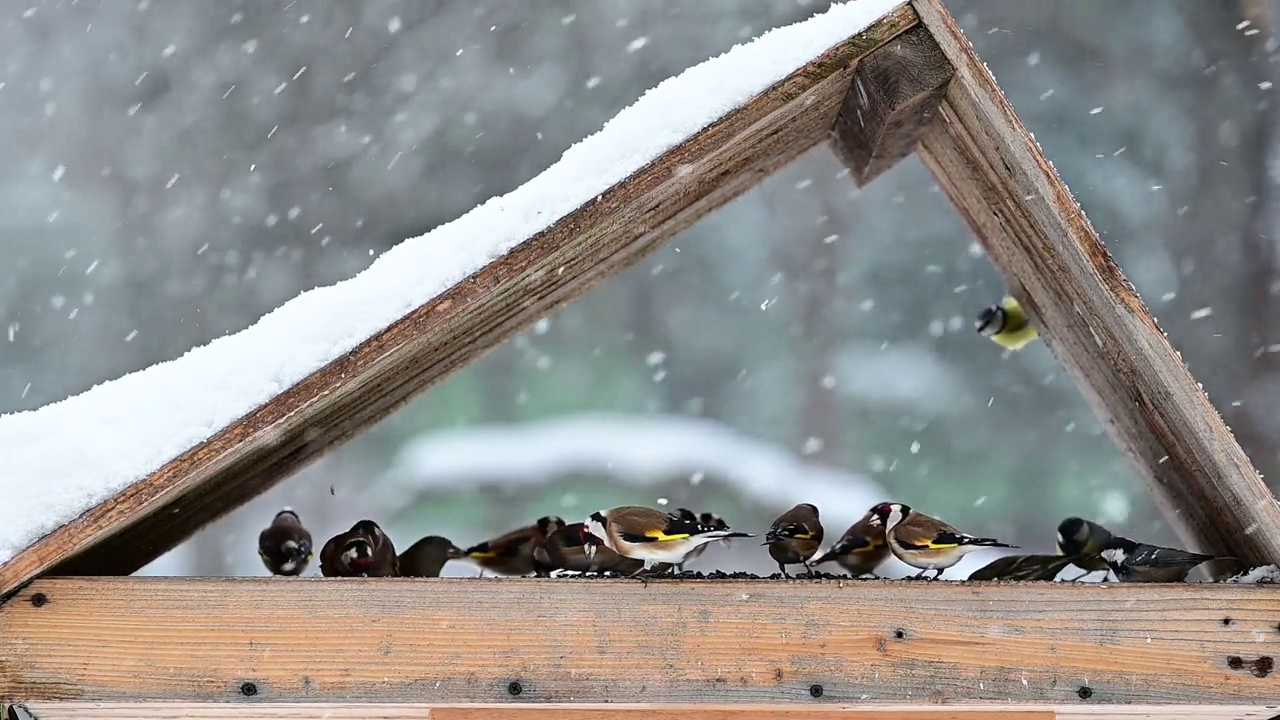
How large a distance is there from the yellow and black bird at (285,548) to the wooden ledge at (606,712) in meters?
1.37

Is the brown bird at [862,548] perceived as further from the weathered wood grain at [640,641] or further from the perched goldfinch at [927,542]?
the weathered wood grain at [640,641]

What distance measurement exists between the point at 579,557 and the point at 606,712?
80 centimetres

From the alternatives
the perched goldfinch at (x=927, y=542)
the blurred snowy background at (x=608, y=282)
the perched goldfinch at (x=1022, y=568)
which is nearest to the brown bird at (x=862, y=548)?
the perched goldfinch at (x=927, y=542)

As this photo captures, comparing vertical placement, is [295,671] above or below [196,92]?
below

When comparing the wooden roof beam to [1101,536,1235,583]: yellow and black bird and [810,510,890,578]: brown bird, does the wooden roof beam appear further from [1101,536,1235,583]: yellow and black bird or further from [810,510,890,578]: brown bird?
[810,510,890,578]: brown bird

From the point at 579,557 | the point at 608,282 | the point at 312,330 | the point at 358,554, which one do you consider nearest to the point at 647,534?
the point at 579,557

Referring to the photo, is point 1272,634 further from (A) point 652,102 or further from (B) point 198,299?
(B) point 198,299

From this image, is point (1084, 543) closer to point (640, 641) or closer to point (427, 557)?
point (640, 641)

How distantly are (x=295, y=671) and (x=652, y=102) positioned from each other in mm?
1286

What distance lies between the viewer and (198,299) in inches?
383

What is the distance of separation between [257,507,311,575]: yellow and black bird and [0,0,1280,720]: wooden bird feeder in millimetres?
1350

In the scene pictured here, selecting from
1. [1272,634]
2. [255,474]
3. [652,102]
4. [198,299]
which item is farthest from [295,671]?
[198,299]

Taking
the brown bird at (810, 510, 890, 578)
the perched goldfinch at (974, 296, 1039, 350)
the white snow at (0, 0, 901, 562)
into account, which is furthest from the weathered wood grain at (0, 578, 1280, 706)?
the perched goldfinch at (974, 296, 1039, 350)

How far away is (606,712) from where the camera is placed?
8.34 feet
